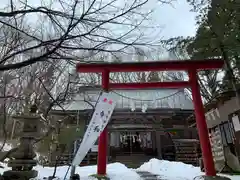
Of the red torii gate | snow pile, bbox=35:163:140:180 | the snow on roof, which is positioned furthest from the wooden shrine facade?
the red torii gate

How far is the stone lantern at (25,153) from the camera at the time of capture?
5.17 meters

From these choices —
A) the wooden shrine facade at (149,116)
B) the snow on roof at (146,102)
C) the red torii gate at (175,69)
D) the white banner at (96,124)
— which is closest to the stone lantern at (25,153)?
the white banner at (96,124)

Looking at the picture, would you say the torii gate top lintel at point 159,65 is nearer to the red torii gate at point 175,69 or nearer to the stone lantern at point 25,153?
the red torii gate at point 175,69

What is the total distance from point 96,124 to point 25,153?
6.83 ft

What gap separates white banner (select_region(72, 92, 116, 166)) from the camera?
14.9ft

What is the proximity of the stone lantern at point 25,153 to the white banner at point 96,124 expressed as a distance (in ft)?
5.13

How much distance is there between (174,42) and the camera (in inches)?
253

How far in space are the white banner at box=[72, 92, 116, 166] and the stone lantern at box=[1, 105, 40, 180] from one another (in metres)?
1.56

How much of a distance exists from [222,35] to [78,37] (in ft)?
12.2

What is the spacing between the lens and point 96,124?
502 cm

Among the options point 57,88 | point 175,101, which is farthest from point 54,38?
point 175,101

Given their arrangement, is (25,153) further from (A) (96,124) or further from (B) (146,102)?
(B) (146,102)

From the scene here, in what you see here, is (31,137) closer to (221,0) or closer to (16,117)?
(16,117)

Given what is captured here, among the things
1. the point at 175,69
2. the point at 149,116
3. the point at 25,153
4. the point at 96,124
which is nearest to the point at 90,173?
the point at 25,153
